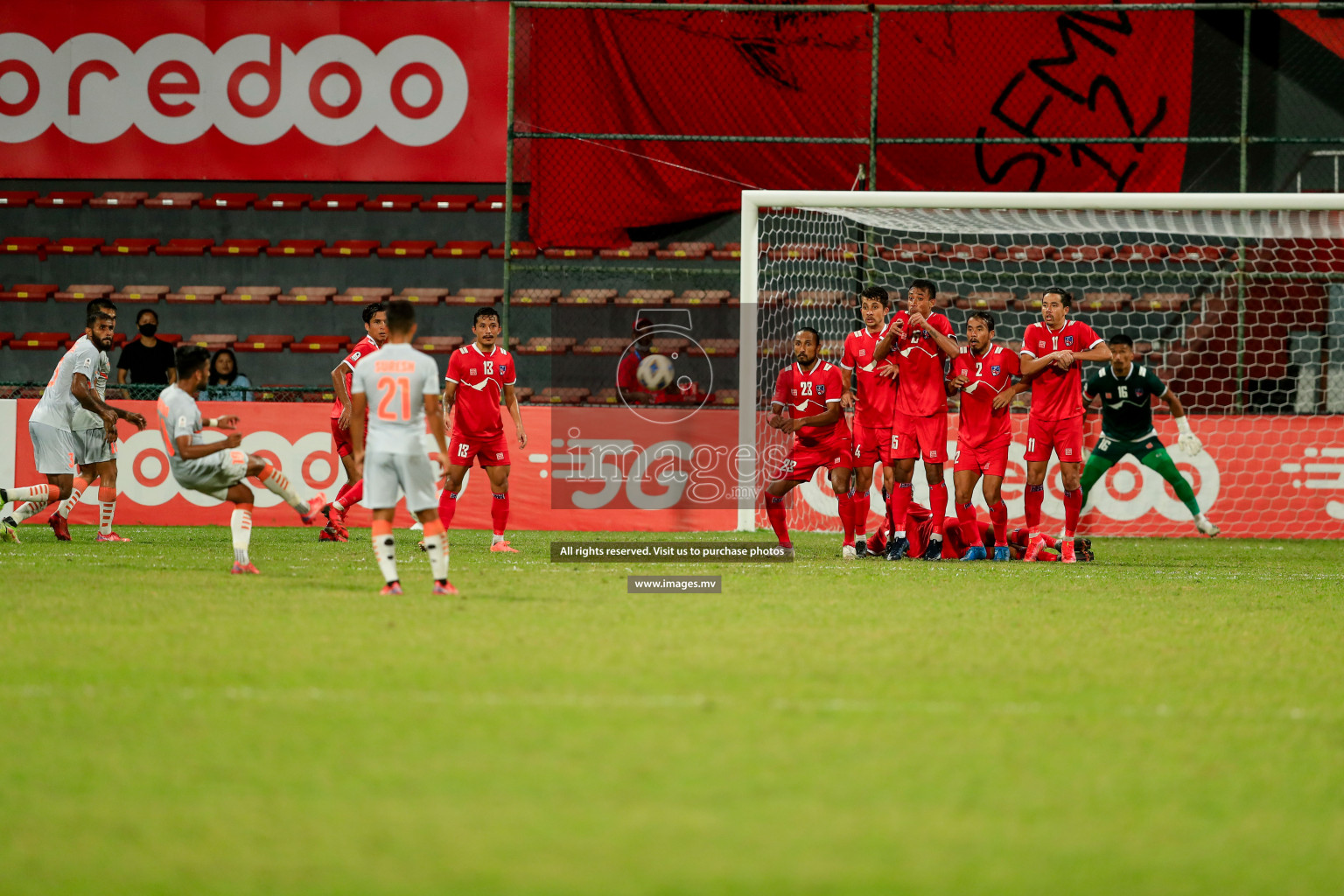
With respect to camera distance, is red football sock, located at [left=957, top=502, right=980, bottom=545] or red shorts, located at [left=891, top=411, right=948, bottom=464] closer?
red shorts, located at [left=891, top=411, right=948, bottom=464]

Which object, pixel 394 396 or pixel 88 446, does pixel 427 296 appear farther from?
pixel 394 396

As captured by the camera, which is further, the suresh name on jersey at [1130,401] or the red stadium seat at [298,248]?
the red stadium seat at [298,248]

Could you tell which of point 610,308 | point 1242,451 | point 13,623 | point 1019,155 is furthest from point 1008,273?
point 13,623

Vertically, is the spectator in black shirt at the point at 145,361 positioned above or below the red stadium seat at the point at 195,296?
below

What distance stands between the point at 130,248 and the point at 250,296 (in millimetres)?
2014

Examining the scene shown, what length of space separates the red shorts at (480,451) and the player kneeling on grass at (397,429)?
11.7 ft

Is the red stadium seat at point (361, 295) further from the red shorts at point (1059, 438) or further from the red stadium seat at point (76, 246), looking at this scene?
the red shorts at point (1059, 438)

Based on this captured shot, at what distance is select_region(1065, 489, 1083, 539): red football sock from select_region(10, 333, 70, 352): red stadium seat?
14.6m

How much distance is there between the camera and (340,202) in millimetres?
19000

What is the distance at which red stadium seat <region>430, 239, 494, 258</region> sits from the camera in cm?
1891

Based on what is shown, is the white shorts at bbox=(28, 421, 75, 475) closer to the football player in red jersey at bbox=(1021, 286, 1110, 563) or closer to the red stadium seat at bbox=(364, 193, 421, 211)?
the red stadium seat at bbox=(364, 193, 421, 211)

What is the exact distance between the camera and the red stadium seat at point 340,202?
19.0 meters

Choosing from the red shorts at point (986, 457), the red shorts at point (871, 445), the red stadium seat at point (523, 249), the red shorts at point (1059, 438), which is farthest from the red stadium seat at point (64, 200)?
the red shorts at point (1059, 438)

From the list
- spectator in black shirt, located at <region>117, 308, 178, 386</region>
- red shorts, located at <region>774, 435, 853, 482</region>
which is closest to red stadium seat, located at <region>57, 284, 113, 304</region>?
spectator in black shirt, located at <region>117, 308, 178, 386</region>
